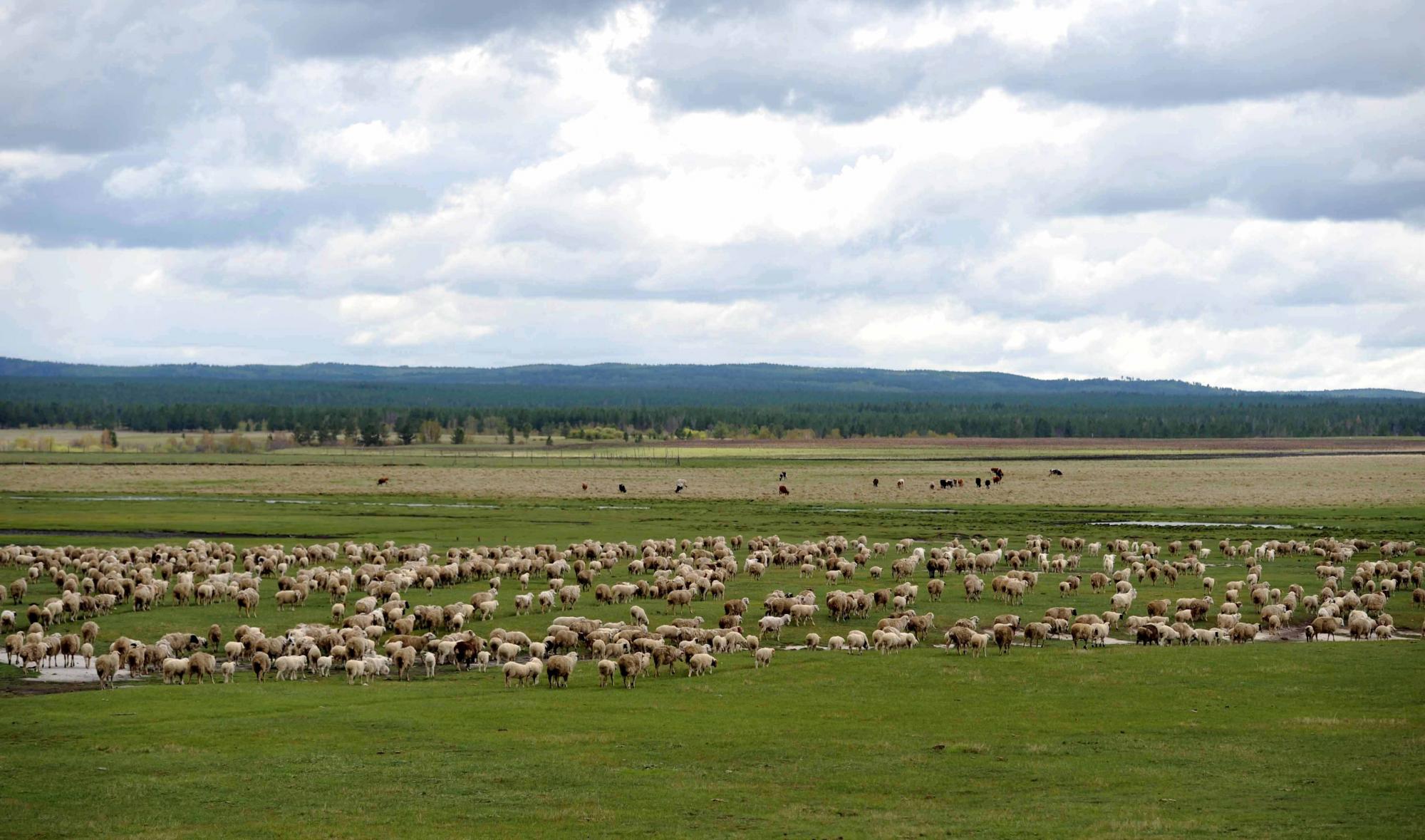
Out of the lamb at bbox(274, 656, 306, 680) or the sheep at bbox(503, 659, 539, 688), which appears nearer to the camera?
the sheep at bbox(503, 659, 539, 688)

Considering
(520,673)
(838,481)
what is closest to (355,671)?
(520,673)

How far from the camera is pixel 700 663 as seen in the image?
2838cm

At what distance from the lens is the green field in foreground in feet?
59.5

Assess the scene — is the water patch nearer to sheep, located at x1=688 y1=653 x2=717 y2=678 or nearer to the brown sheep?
the brown sheep

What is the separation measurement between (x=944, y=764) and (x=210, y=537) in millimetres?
46456

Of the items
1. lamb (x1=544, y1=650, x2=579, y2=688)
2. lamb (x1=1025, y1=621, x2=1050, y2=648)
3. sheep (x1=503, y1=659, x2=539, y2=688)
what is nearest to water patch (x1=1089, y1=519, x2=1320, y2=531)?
lamb (x1=1025, y1=621, x2=1050, y2=648)

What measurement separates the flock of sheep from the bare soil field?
1267 inches

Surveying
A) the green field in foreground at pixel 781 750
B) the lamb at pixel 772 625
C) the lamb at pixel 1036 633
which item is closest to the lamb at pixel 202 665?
the green field in foreground at pixel 781 750

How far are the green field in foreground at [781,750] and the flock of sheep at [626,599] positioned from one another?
841 millimetres

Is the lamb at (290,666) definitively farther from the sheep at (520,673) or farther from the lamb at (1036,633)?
the lamb at (1036,633)

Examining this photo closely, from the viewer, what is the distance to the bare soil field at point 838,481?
282ft

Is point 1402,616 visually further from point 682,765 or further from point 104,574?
point 104,574

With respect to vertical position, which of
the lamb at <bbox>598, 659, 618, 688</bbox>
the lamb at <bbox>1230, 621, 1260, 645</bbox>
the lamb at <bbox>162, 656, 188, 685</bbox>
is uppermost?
the lamb at <bbox>1230, 621, 1260, 645</bbox>

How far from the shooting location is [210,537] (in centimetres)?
5978
